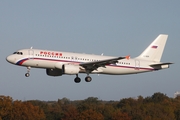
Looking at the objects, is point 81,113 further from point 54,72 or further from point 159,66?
point 54,72

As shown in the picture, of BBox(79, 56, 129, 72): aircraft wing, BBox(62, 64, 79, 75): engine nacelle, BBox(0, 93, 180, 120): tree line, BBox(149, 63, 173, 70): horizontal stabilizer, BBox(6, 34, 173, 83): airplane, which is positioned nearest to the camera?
BBox(6, 34, 173, 83): airplane

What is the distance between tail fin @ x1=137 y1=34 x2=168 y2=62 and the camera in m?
79.5

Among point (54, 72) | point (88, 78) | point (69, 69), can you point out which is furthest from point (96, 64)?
point (54, 72)

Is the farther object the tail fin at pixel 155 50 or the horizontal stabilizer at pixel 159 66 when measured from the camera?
the tail fin at pixel 155 50

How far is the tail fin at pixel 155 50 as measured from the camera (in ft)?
261

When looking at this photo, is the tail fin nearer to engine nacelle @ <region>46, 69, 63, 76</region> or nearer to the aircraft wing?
the aircraft wing

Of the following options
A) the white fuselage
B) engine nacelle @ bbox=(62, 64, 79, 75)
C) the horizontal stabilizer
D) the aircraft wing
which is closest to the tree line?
the horizontal stabilizer

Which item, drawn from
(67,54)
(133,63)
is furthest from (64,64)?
(133,63)

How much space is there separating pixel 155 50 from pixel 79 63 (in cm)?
1702

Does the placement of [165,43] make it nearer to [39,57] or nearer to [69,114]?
[39,57]

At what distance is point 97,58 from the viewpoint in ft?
236

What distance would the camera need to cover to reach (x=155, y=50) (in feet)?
266

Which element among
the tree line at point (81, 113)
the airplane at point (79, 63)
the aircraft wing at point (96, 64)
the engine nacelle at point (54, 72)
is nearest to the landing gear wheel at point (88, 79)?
the airplane at point (79, 63)

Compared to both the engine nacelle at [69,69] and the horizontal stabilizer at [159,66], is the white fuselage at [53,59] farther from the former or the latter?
the horizontal stabilizer at [159,66]
